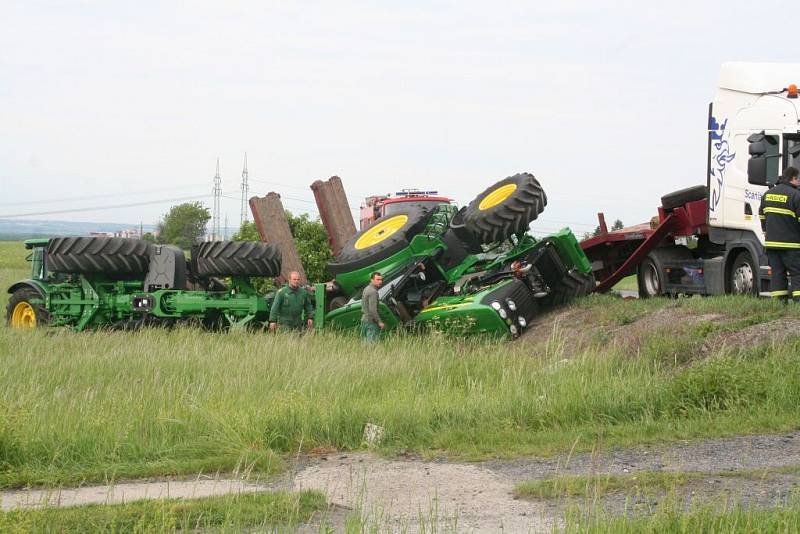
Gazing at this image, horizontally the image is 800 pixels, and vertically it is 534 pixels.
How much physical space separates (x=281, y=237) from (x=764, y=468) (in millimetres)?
13700

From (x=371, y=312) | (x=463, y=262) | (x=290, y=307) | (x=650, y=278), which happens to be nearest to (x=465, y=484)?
(x=371, y=312)

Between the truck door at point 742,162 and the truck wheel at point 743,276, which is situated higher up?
the truck door at point 742,162

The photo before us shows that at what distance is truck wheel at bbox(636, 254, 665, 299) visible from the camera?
16.9 meters

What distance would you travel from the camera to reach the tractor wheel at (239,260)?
53.3 ft

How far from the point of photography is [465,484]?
273 inches

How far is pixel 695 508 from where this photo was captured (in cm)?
558

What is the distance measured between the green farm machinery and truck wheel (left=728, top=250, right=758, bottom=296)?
2039mm

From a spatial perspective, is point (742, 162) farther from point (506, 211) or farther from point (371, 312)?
point (371, 312)

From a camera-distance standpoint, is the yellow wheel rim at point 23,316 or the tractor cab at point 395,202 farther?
the tractor cab at point 395,202

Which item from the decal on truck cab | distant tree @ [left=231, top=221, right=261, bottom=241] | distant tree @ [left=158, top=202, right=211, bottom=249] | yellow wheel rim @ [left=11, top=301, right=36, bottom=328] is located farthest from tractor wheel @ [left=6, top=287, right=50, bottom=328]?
distant tree @ [left=158, top=202, right=211, bottom=249]

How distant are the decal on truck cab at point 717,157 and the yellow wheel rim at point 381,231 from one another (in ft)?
14.7

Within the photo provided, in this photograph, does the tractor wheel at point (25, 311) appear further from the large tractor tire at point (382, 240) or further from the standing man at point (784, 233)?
the standing man at point (784, 233)

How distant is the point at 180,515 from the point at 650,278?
12627 mm

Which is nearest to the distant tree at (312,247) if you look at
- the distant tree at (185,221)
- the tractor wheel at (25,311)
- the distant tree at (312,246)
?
the distant tree at (312,246)
